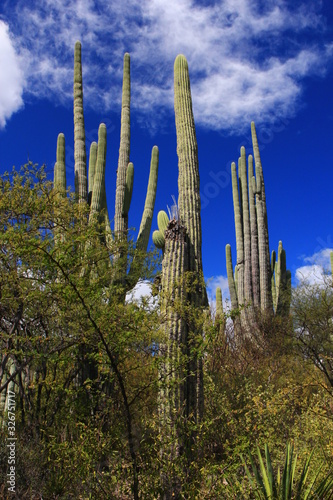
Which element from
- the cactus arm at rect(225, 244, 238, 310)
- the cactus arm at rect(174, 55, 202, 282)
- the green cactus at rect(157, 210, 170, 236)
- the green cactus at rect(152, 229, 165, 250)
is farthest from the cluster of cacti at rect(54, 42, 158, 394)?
the cactus arm at rect(225, 244, 238, 310)

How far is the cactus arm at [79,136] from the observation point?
28.5 ft

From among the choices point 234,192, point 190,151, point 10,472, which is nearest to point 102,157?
point 190,151

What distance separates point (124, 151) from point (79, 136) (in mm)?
996

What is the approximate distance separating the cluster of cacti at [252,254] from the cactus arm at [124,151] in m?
5.31

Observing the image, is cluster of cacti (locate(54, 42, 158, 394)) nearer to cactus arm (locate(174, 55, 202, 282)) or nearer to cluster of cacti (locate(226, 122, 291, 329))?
cactus arm (locate(174, 55, 202, 282))

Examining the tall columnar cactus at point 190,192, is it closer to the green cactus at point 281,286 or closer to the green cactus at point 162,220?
the green cactus at point 162,220

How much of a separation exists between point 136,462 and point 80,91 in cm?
810

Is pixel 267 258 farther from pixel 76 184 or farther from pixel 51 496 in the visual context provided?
pixel 51 496

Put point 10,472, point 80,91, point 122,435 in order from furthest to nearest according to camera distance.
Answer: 1. point 80,91
2. point 10,472
3. point 122,435

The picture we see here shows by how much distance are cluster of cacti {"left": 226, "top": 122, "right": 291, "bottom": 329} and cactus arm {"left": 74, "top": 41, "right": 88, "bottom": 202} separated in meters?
6.08

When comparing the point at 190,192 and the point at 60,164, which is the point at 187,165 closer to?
the point at 190,192

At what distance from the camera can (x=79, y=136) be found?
905cm

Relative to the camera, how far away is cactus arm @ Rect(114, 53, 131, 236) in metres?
8.66

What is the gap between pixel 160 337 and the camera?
4520mm
